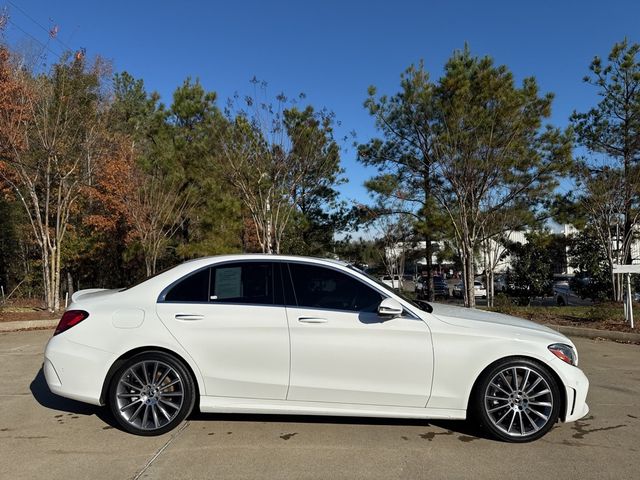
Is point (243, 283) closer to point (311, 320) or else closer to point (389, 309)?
point (311, 320)

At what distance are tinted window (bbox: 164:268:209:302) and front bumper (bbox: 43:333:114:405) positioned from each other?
0.72 meters

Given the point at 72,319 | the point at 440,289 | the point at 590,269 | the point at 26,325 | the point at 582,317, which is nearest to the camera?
the point at 72,319

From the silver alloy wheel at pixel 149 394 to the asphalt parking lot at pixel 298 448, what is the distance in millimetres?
169

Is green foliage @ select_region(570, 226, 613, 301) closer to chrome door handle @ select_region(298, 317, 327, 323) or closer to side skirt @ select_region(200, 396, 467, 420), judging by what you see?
side skirt @ select_region(200, 396, 467, 420)

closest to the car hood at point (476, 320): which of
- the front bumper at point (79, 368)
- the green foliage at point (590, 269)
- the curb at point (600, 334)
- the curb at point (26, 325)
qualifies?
the front bumper at point (79, 368)

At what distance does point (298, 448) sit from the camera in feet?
13.4

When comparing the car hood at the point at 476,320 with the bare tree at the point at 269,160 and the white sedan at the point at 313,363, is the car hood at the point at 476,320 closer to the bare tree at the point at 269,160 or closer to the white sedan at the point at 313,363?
the white sedan at the point at 313,363

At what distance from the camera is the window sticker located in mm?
4559

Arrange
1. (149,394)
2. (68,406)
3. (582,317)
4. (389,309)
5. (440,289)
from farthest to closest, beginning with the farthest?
(440,289)
(582,317)
(68,406)
(149,394)
(389,309)

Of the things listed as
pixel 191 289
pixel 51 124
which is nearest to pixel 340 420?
pixel 191 289

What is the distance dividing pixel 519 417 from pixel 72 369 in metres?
3.84

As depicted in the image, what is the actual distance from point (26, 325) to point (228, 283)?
8.94 metres

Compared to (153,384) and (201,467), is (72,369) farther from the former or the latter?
(201,467)

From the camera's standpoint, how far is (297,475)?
360 centimetres
